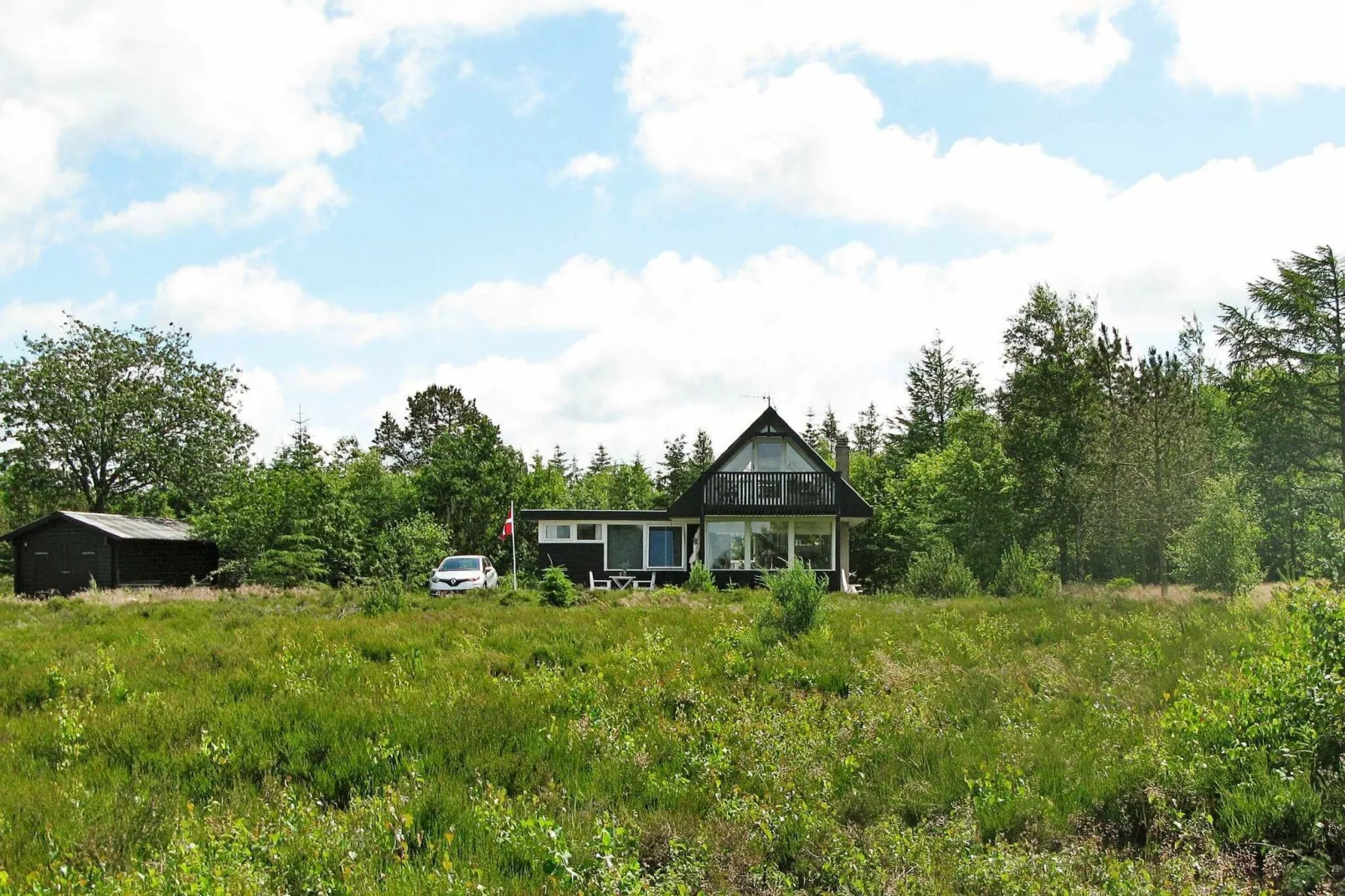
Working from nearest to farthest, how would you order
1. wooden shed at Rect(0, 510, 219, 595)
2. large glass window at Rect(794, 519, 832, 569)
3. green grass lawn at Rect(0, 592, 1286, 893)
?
green grass lawn at Rect(0, 592, 1286, 893) < large glass window at Rect(794, 519, 832, 569) < wooden shed at Rect(0, 510, 219, 595)

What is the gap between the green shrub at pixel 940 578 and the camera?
73.9ft

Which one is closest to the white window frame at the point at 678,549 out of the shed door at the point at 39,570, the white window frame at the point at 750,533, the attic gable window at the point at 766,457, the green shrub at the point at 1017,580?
the white window frame at the point at 750,533

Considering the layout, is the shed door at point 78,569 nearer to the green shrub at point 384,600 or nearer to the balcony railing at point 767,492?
the green shrub at point 384,600

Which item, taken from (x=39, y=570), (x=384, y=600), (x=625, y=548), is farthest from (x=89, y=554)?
(x=384, y=600)

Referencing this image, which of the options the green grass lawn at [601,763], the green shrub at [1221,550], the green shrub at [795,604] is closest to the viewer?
the green grass lawn at [601,763]

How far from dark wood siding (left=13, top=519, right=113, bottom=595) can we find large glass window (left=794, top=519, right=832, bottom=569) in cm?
2554

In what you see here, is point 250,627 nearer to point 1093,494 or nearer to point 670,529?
point 670,529

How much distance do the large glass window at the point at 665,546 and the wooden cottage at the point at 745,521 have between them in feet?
0.98

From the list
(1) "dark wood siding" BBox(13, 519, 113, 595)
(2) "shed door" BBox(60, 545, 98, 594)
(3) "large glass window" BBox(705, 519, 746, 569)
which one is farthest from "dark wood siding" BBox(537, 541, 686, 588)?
(2) "shed door" BBox(60, 545, 98, 594)

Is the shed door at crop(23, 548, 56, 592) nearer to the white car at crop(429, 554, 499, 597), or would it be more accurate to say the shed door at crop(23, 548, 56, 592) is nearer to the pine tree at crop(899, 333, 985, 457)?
the white car at crop(429, 554, 499, 597)

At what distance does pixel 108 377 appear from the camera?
146 ft

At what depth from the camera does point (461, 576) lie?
28500 mm

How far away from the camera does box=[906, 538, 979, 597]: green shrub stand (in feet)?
73.9

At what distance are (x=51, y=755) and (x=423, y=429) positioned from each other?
58.4m
